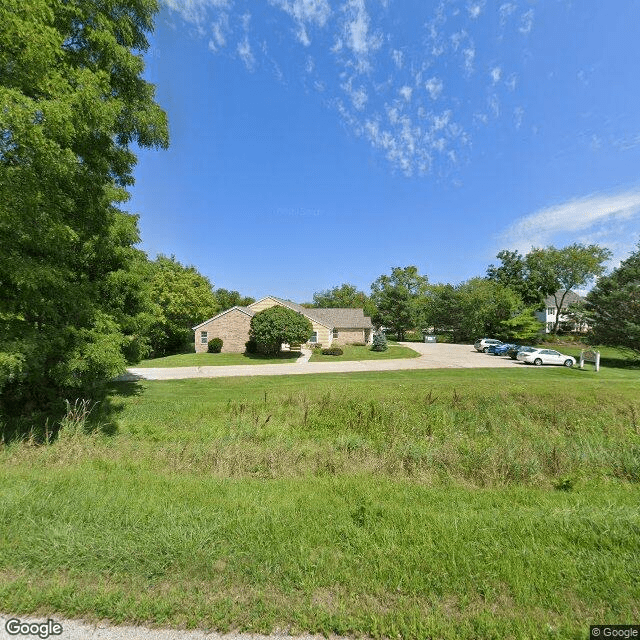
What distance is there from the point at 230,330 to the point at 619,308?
32601mm

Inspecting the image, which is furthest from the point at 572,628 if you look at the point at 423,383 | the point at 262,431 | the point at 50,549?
the point at 423,383

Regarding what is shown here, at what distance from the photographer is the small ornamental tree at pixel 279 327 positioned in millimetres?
26031

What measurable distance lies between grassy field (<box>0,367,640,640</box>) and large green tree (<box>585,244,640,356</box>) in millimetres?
25788

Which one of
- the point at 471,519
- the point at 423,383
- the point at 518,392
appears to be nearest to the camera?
the point at 471,519

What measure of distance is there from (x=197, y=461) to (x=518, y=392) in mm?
11620

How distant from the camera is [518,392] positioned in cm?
1208

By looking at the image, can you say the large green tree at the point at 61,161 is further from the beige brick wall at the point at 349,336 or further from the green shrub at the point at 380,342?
the beige brick wall at the point at 349,336

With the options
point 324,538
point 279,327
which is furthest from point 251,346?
point 324,538

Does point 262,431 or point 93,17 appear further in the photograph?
point 262,431

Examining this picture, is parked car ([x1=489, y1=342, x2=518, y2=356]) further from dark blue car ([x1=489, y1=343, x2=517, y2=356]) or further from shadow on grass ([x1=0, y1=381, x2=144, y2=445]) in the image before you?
shadow on grass ([x1=0, y1=381, x2=144, y2=445])

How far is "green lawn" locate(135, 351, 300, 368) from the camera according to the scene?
22894mm

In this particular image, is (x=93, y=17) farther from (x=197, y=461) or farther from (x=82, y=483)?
(x=197, y=461)

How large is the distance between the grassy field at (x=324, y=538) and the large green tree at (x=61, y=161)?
6.59 feet

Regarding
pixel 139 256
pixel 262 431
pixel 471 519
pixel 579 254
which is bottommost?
pixel 262 431
